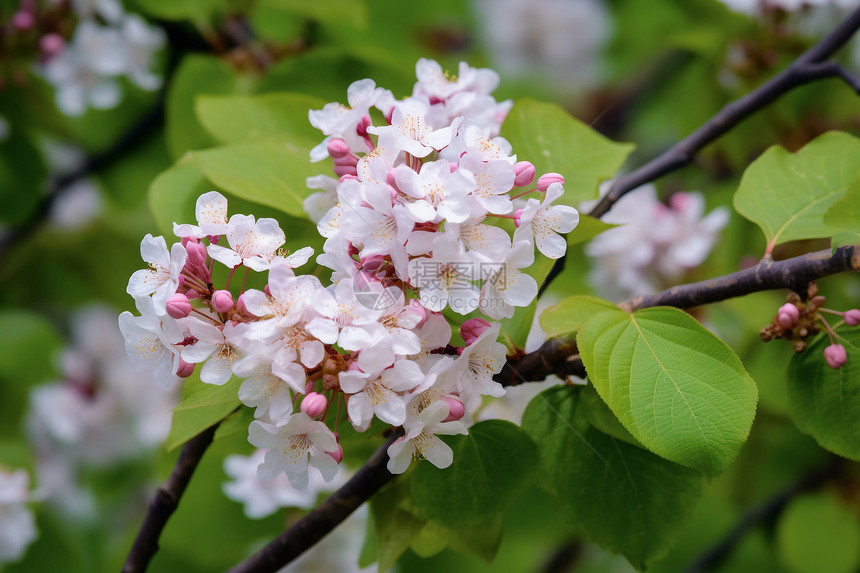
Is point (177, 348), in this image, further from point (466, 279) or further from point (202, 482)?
point (202, 482)

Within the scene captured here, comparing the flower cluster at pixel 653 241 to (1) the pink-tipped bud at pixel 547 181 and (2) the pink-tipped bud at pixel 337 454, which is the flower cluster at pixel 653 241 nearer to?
(1) the pink-tipped bud at pixel 547 181

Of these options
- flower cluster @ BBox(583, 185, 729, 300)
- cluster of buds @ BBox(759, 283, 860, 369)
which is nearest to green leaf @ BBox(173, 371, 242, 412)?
cluster of buds @ BBox(759, 283, 860, 369)

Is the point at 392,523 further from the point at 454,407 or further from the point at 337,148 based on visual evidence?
the point at 337,148

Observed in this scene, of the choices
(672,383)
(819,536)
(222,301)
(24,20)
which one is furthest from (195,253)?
(819,536)

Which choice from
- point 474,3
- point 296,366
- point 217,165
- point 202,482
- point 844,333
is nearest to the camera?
point 296,366

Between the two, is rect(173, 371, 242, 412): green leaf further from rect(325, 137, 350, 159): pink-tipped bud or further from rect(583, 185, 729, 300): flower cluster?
rect(583, 185, 729, 300): flower cluster

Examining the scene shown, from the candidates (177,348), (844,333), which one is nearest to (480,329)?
(177,348)
